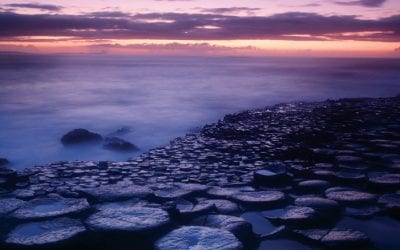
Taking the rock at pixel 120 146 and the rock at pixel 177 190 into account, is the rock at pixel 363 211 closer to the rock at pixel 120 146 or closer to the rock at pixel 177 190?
the rock at pixel 177 190

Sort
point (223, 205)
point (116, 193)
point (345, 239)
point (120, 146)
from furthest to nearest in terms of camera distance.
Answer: point (120, 146) < point (116, 193) < point (223, 205) < point (345, 239)

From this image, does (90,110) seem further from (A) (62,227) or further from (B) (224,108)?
(A) (62,227)

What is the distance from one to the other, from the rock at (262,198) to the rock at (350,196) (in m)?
0.79

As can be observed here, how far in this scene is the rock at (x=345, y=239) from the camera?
459cm

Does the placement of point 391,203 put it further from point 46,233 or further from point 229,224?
point 46,233

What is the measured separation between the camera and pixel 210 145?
10.4 meters

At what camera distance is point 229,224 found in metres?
4.88

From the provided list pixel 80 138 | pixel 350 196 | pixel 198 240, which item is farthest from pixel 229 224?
pixel 80 138

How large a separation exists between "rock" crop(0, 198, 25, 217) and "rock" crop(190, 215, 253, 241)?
2.42 meters

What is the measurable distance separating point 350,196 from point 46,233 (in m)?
4.39

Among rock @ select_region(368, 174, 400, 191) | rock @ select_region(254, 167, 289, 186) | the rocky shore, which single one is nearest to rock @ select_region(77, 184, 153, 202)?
the rocky shore

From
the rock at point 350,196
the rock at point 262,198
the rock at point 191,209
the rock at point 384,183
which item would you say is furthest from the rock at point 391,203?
the rock at point 191,209

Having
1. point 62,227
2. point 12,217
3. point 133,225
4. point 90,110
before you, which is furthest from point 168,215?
point 90,110

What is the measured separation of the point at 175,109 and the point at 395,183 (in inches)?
757
